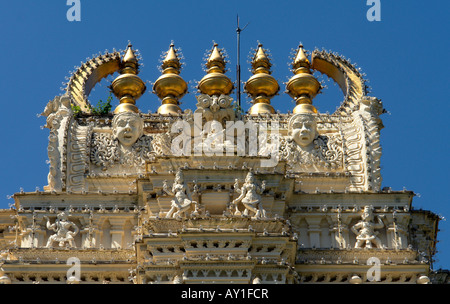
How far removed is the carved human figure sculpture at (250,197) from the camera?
143 feet

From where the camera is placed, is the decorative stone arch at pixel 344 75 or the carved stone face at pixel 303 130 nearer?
the carved stone face at pixel 303 130

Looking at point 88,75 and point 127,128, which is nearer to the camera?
point 127,128

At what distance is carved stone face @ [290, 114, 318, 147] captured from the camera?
48062mm

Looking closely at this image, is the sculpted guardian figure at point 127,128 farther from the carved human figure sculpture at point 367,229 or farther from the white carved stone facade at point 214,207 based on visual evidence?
the carved human figure sculpture at point 367,229

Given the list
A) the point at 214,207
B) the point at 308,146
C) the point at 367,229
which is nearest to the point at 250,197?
the point at 214,207

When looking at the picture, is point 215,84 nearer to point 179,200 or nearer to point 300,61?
point 300,61

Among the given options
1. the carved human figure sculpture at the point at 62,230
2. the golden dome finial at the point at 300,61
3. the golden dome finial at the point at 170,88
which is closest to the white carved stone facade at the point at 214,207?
the carved human figure sculpture at the point at 62,230

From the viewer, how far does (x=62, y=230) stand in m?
44.8

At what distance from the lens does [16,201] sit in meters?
45.7

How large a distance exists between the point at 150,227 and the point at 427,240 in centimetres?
991

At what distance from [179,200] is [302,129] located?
6512mm

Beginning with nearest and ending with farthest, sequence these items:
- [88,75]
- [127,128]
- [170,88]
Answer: [127,128] → [170,88] → [88,75]

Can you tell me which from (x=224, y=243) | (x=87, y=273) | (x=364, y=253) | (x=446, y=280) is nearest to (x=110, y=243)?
(x=87, y=273)

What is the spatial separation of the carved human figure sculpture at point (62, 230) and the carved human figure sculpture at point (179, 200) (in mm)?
3386
